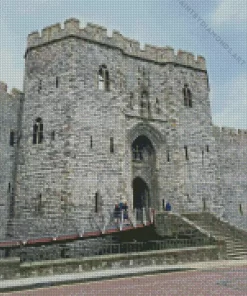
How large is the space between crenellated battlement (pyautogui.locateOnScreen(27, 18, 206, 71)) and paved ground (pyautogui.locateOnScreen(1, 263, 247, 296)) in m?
13.9

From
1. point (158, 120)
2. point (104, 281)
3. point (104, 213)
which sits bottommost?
point (104, 281)

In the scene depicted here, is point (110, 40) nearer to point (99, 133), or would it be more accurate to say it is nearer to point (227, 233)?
point (99, 133)

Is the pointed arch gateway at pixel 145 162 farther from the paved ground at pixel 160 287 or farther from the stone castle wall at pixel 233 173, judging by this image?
the paved ground at pixel 160 287

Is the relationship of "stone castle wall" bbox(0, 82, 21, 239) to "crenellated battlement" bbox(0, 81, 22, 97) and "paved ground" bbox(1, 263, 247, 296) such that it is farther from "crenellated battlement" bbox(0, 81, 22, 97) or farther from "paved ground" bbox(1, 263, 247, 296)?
"paved ground" bbox(1, 263, 247, 296)

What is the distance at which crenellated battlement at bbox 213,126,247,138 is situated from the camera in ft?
74.1

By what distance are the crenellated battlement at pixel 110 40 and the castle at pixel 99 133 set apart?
0.20ft

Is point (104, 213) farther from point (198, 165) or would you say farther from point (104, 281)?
point (104, 281)

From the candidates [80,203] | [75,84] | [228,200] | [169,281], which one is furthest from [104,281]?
[228,200]

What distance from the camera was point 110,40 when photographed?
18.3 metres

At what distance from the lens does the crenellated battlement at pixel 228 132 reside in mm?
22578

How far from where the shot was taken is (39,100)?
17172 mm

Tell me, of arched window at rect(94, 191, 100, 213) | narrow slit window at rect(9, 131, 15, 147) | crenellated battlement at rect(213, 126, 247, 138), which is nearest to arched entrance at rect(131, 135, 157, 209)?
arched window at rect(94, 191, 100, 213)

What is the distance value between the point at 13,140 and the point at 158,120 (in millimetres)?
8121

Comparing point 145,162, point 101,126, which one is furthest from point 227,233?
point 101,126
